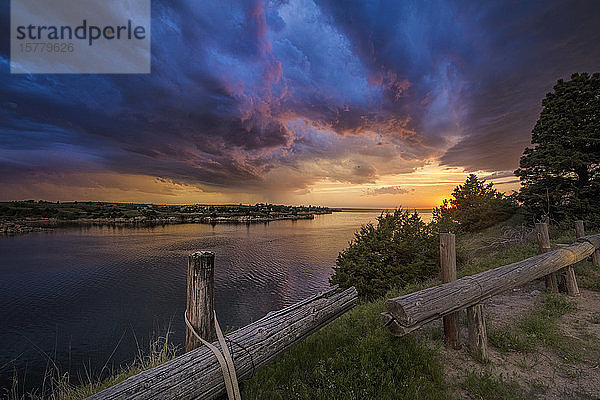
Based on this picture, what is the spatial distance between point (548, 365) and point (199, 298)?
570 cm

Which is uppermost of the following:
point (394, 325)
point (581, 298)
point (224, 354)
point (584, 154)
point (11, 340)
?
point (584, 154)

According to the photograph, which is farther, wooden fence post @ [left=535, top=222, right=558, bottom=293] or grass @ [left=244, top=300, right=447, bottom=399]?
wooden fence post @ [left=535, top=222, right=558, bottom=293]

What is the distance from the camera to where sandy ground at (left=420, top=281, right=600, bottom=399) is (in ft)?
11.7

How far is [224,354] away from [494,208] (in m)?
26.3

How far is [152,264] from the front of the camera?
21.9 m

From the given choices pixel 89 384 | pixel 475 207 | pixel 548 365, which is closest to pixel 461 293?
pixel 548 365

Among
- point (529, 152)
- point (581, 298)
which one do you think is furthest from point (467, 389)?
point (529, 152)

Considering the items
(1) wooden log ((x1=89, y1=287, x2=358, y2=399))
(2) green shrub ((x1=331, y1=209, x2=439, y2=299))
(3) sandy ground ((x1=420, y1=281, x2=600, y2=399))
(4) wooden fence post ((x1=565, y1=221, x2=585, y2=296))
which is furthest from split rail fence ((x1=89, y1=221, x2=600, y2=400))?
(2) green shrub ((x1=331, y1=209, x2=439, y2=299))

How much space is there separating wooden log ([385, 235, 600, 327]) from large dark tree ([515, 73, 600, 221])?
13.1 m

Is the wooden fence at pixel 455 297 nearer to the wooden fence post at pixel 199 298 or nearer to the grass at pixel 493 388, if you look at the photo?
the grass at pixel 493 388

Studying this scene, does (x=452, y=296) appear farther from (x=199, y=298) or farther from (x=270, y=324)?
(x=199, y=298)

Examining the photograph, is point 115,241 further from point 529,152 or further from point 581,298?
point 529,152

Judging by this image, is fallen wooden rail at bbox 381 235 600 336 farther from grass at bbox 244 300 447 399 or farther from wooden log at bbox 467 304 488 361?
grass at bbox 244 300 447 399

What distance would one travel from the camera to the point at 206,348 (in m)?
2.52
